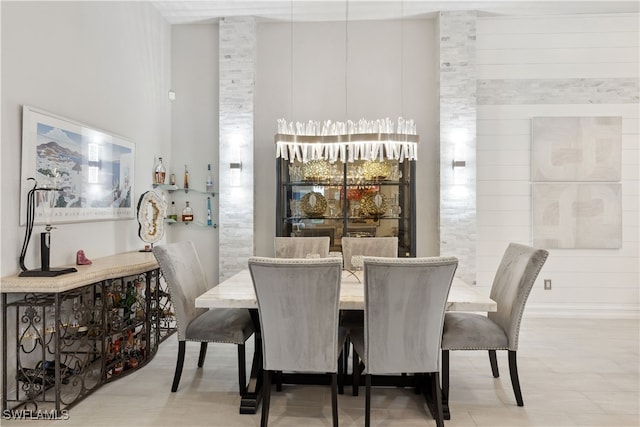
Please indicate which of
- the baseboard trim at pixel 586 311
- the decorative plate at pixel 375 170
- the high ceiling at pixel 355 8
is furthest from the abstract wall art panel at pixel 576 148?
the decorative plate at pixel 375 170

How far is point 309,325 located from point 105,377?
1.69 meters

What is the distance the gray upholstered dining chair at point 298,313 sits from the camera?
2.18 metres

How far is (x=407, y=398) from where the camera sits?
2768mm

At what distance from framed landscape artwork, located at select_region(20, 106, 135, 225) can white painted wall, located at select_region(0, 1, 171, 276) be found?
0.07 meters

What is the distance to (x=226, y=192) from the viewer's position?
4.97 metres

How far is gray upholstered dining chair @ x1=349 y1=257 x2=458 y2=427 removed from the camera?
2166 mm

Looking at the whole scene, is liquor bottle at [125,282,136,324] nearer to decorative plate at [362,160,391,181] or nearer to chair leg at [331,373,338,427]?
chair leg at [331,373,338,427]

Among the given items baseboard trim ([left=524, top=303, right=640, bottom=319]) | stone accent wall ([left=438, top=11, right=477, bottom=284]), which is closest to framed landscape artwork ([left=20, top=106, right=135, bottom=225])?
stone accent wall ([left=438, top=11, right=477, bottom=284])

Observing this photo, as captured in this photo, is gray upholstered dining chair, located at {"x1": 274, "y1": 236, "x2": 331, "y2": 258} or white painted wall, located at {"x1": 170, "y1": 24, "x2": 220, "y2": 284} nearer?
gray upholstered dining chair, located at {"x1": 274, "y1": 236, "x2": 331, "y2": 258}

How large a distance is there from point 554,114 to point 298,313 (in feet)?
14.0

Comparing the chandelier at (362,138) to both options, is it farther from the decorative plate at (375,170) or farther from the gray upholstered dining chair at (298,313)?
the gray upholstered dining chair at (298,313)

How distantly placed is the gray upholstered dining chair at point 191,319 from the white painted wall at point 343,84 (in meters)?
2.16

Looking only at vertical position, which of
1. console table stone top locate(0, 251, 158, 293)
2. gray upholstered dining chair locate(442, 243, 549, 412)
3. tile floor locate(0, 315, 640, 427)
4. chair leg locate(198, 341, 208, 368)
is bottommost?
tile floor locate(0, 315, 640, 427)

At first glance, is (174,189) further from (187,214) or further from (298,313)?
(298,313)
